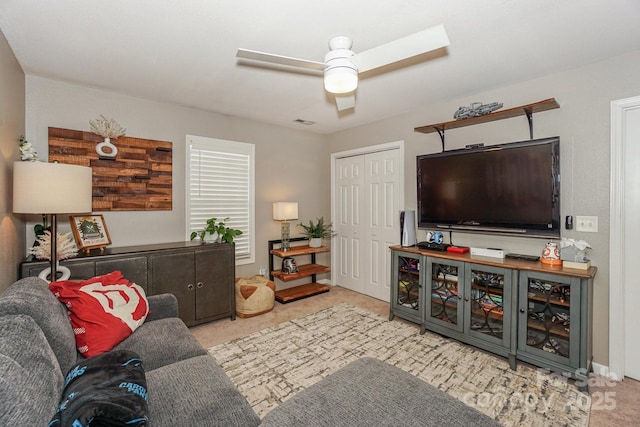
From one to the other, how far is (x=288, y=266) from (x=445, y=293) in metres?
2.09

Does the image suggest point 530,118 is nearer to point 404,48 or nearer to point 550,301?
point 550,301

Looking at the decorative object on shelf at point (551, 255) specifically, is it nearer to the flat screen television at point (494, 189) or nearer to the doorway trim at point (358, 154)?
the flat screen television at point (494, 189)

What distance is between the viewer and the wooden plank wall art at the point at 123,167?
2.83 m

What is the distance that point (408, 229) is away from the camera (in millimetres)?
3354

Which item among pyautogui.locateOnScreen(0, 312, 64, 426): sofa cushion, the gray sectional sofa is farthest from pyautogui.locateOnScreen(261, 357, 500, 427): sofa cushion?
pyautogui.locateOnScreen(0, 312, 64, 426): sofa cushion

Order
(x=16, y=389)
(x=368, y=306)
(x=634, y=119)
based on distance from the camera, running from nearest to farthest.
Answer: (x=16, y=389) → (x=634, y=119) → (x=368, y=306)

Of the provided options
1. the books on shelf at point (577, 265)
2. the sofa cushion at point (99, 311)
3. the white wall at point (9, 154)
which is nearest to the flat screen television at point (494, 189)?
the books on shelf at point (577, 265)

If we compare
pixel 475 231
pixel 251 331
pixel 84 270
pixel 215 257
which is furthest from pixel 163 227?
pixel 475 231

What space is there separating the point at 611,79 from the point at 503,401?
2.56m

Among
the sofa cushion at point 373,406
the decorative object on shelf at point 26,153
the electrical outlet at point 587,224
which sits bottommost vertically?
the sofa cushion at point 373,406

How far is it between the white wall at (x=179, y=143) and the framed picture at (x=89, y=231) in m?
0.13

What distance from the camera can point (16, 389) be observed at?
32.2 inches

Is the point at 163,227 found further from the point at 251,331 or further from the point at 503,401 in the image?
the point at 503,401

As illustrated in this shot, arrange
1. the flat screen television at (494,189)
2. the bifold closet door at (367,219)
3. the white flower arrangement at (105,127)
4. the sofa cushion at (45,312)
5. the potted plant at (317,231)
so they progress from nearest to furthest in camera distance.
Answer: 1. the sofa cushion at (45,312)
2. the flat screen television at (494,189)
3. the white flower arrangement at (105,127)
4. the bifold closet door at (367,219)
5. the potted plant at (317,231)
